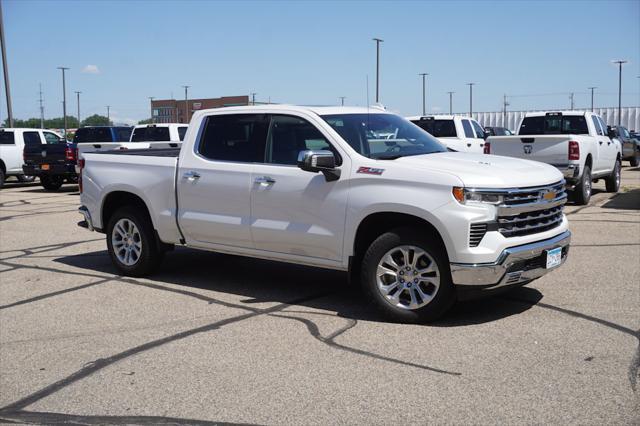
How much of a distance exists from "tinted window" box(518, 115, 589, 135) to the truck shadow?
1011 centimetres

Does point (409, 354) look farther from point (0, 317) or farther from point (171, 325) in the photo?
point (0, 317)

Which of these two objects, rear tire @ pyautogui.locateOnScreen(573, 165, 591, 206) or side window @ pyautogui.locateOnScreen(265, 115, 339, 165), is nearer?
side window @ pyautogui.locateOnScreen(265, 115, 339, 165)

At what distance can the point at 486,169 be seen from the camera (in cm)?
616

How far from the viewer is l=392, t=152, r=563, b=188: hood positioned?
5898 mm

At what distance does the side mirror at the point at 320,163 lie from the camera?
639cm

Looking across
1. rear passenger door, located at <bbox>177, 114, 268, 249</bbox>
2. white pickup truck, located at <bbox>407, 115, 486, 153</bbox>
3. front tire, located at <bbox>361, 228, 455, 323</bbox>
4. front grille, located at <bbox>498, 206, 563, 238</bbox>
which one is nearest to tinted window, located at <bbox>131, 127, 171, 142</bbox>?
white pickup truck, located at <bbox>407, 115, 486, 153</bbox>

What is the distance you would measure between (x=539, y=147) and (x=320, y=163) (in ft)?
31.4

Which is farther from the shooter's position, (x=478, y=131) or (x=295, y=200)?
(x=478, y=131)

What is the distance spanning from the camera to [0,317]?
675 centimetres

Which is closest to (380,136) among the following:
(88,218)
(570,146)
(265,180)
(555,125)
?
(265,180)

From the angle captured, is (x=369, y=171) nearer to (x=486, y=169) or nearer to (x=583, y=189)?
(x=486, y=169)

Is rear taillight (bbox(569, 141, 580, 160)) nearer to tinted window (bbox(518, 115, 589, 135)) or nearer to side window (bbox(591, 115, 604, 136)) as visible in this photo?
tinted window (bbox(518, 115, 589, 135))

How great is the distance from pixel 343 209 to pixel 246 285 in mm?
1952

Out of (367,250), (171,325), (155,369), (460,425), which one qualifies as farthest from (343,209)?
(460,425)
